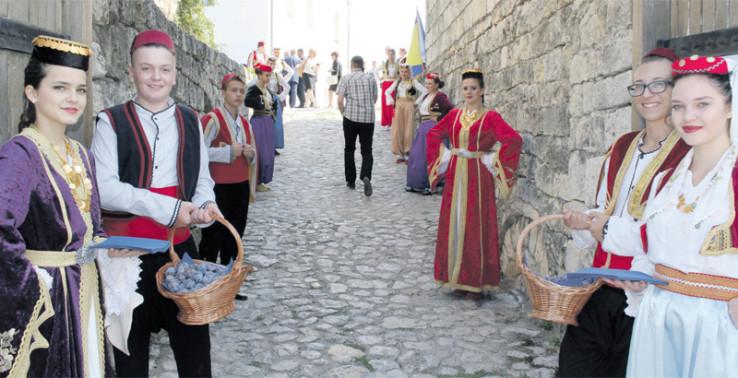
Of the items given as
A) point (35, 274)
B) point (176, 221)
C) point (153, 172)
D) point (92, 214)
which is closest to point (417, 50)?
point (153, 172)

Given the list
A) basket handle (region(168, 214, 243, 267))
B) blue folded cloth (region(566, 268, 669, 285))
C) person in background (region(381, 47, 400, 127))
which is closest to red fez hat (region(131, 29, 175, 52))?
basket handle (region(168, 214, 243, 267))

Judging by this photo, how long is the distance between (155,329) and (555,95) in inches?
120

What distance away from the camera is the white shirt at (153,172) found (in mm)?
2471

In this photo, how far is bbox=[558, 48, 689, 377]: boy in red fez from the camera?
2.30m

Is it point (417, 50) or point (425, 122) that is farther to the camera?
point (417, 50)

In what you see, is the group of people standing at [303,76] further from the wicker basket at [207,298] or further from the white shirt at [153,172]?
the wicker basket at [207,298]

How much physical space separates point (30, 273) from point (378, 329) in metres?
2.76

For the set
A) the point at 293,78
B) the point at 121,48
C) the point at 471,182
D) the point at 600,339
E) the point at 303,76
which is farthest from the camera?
the point at 303,76

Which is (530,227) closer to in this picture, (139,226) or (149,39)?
(139,226)

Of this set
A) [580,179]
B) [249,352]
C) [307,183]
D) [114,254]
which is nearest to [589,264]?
[580,179]

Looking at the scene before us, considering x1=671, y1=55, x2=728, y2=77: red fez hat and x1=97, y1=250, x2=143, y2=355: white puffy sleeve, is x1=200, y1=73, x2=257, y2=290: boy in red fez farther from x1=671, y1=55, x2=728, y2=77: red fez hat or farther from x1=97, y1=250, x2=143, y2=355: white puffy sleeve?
x1=671, y1=55, x2=728, y2=77: red fez hat

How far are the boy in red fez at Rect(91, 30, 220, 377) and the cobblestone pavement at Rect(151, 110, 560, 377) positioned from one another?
1.14m

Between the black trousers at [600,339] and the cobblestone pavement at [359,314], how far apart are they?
1.34 metres

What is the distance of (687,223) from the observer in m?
1.96
